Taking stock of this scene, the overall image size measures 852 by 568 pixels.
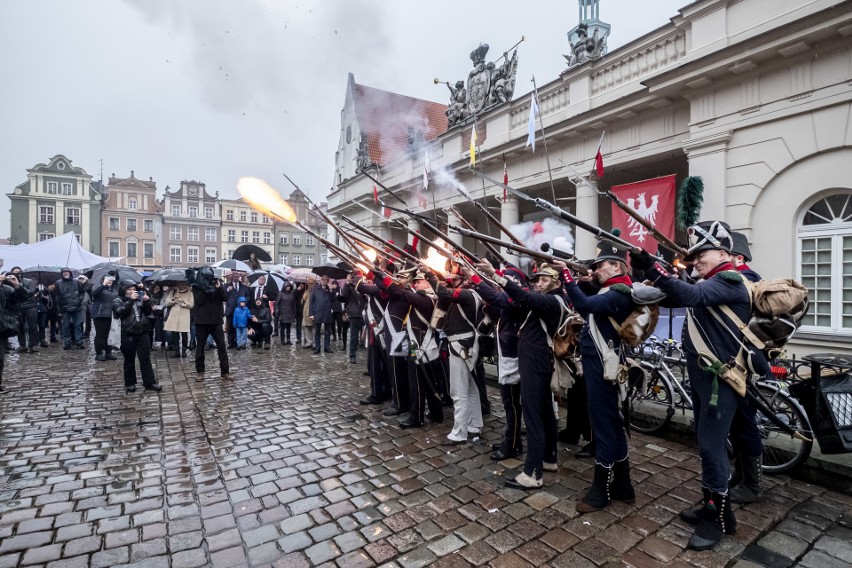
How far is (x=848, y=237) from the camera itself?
778 cm

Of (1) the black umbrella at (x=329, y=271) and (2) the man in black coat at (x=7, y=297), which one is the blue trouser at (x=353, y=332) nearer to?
(1) the black umbrella at (x=329, y=271)

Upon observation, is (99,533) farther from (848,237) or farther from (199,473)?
(848,237)

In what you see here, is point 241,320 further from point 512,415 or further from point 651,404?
point 651,404

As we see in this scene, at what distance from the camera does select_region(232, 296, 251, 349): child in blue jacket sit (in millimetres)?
12289

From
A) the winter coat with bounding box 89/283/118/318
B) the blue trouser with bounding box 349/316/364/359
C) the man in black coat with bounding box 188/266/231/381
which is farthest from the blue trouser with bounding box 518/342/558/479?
the winter coat with bounding box 89/283/118/318

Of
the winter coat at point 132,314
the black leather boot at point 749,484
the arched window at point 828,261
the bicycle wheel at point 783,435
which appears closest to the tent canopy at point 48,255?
the winter coat at point 132,314

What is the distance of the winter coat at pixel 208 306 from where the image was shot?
8531 mm

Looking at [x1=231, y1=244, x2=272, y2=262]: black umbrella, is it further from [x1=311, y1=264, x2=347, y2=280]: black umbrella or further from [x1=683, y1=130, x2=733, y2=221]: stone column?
[x1=683, y1=130, x2=733, y2=221]: stone column

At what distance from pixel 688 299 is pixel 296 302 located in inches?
463

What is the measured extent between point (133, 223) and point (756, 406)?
67267mm

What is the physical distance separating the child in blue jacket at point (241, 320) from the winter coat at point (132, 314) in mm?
4591

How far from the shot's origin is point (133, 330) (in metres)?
7.53

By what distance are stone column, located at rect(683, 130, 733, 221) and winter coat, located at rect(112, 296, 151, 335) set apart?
34.9 feet

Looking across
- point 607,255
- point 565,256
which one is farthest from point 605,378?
point 565,256
